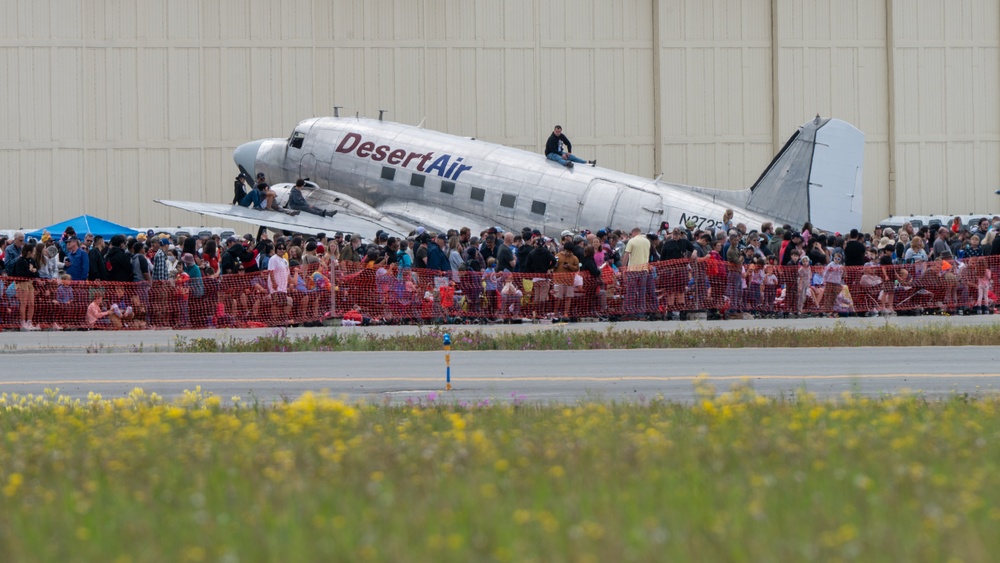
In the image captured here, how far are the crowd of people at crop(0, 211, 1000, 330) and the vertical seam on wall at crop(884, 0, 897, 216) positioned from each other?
81.1ft

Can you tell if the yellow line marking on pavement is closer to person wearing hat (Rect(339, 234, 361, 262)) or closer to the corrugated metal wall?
person wearing hat (Rect(339, 234, 361, 262))

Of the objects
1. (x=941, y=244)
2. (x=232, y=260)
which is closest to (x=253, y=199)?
(x=232, y=260)

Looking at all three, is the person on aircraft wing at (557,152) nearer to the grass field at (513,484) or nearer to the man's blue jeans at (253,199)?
the man's blue jeans at (253,199)

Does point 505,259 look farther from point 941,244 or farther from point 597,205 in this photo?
point 941,244

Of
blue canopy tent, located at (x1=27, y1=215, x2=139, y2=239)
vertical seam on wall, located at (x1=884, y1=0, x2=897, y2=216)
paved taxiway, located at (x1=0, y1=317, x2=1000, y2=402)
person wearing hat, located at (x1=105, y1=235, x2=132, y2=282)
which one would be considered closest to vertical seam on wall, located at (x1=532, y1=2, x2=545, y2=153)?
vertical seam on wall, located at (x1=884, y1=0, x2=897, y2=216)

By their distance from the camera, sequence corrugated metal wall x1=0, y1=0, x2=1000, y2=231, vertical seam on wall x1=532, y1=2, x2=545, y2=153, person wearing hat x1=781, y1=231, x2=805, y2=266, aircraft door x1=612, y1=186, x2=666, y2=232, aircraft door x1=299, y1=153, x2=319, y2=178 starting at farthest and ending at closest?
vertical seam on wall x1=532, y1=2, x2=545, y2=153, corrugated metal wall x1=0, y1=0, x2=1000, y2=231, aircraft door x1=299, y1=153, x2=319, y2=178, aircraft door x1=612, y1=186, x2=666, y2=232, person wearing hat x1=781, y1=231, x2=805, y2=266

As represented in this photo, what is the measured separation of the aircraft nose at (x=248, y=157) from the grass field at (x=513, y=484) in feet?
92.5

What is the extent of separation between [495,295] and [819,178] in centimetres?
1183

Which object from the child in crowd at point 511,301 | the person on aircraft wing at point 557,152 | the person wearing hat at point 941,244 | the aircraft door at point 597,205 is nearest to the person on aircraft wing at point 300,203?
the person on aircraft wing at point 557,152

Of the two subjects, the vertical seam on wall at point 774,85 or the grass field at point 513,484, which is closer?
the grass field at point 513,484

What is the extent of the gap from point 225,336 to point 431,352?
439cm

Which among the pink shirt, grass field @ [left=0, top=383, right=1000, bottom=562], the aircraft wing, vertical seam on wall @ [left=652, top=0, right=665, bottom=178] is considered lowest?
grass field @ [left=0, top=383, right=1000, bottom=562]

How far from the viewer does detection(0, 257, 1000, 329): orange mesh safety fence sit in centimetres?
2459

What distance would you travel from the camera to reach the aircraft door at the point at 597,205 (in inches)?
1303
